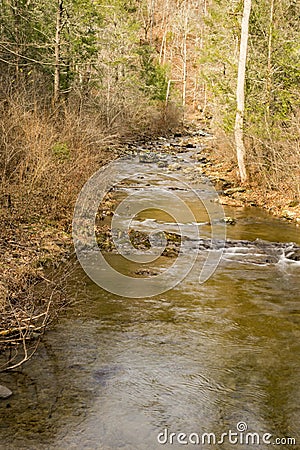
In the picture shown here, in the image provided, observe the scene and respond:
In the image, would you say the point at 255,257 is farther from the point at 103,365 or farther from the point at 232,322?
the point at 103,365

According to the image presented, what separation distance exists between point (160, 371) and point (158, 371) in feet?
0.08

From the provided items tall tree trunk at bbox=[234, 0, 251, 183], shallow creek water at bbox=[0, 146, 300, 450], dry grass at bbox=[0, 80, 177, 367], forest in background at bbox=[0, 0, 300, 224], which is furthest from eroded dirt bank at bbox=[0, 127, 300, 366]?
tall tree trunk at bbox=[234, 0, 251, 183]

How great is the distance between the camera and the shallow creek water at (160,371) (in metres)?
5.47

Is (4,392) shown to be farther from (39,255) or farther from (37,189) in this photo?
(37,189)

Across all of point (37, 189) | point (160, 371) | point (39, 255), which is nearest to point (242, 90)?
point (37, 189)

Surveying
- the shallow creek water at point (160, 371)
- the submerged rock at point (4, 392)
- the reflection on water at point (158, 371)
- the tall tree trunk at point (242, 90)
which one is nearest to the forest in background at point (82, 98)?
the tall tree trunk at point (242, 90)

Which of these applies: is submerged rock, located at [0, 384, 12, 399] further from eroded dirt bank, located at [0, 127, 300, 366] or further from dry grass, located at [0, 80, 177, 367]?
dry grass, located at [0, 80, 177, 367]

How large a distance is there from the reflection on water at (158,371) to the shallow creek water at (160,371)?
0.04 feet

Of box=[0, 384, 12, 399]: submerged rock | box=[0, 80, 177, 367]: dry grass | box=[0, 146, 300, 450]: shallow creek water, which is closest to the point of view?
box=[0, 146, 300, 450]: shallow creek water

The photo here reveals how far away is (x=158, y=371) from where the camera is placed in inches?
263

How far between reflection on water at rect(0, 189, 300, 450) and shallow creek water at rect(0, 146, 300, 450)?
0.5 inches

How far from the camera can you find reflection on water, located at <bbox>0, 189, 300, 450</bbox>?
550 centimetres

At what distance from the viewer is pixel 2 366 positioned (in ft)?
21.0

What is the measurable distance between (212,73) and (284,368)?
60.7ft
